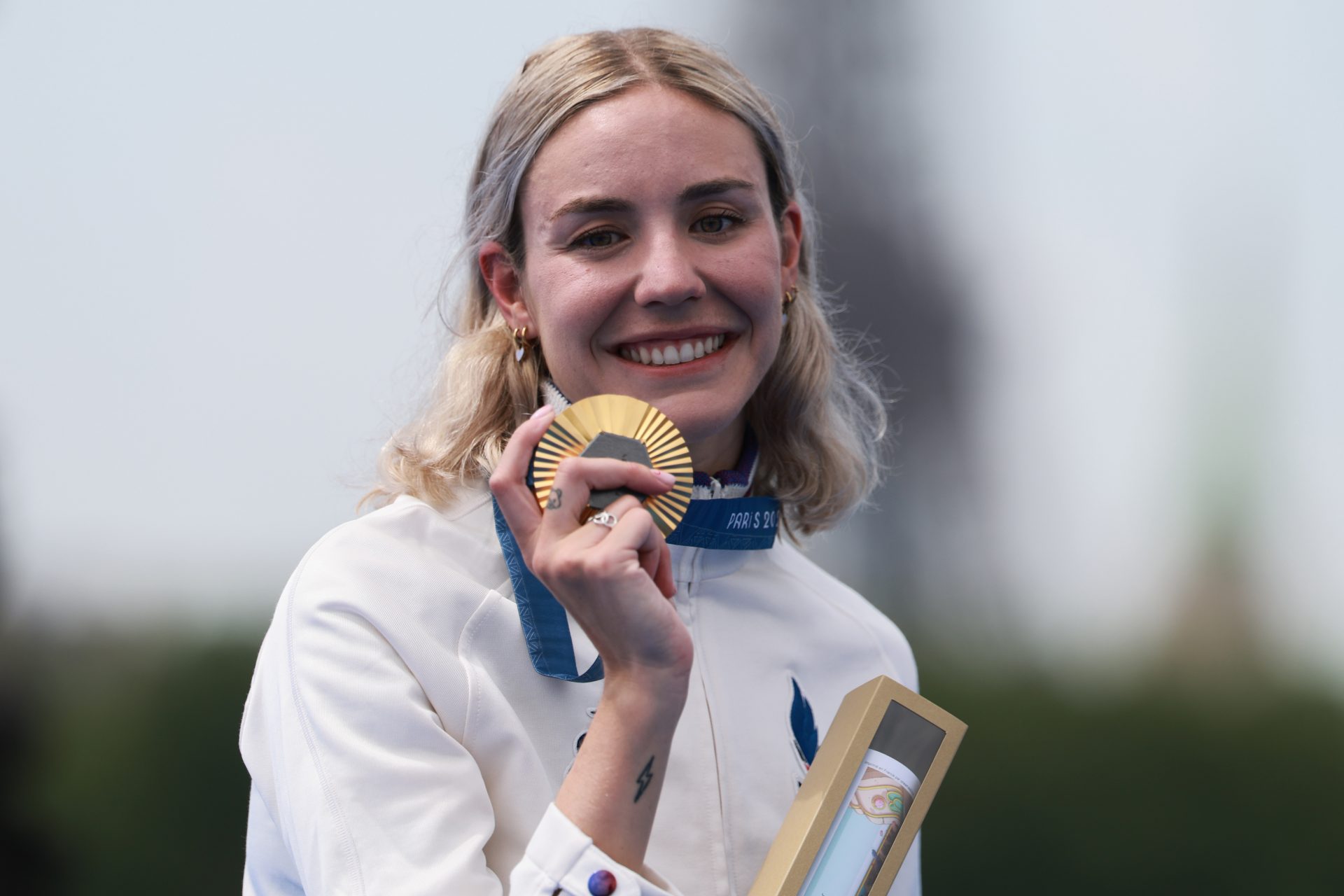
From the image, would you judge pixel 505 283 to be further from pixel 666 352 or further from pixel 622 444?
pixel 622 444

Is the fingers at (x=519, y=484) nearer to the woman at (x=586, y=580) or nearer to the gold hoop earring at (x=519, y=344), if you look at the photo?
the woman at (x=586, y=580)

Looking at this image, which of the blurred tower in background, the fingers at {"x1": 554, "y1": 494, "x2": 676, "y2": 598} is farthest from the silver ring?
the blurred tower in background

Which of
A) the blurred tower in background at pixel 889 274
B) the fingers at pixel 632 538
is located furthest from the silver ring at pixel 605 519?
the blurred tower in background at pixel 889 274

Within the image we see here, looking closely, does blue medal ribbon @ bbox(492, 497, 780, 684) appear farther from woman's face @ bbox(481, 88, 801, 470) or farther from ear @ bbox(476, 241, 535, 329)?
ear @ bbox(476, 241, 535, 329)

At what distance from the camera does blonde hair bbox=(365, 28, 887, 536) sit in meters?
2.71

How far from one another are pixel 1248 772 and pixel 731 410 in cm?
454

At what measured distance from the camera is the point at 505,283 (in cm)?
289

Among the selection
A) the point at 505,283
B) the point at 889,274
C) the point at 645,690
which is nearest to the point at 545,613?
the point at 645,690

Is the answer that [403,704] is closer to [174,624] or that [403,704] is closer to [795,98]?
[174,624]

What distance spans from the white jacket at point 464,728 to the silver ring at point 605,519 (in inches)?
17.0

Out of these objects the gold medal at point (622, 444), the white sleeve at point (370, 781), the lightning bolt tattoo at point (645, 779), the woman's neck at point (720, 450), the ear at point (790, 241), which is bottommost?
the white sleeve at point (370, 781)

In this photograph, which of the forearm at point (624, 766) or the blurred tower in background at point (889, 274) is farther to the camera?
the blurred tower in background at point (889, 274)

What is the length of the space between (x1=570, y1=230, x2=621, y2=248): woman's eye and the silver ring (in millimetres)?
722

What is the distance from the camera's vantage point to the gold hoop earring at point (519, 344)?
2850 millimetres
